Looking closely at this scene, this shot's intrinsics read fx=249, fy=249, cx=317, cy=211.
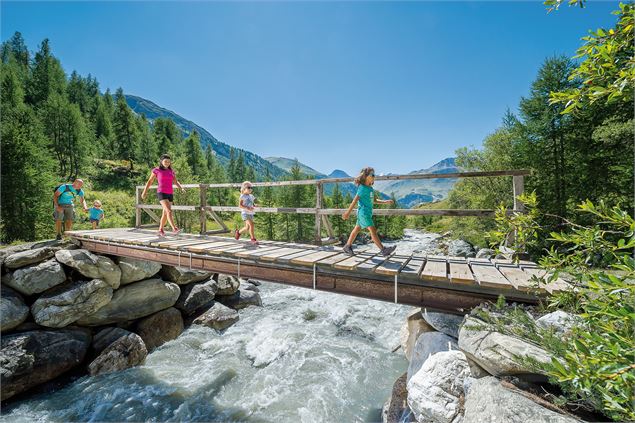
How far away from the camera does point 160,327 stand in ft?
28.9

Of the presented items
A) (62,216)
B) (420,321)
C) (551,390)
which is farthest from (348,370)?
(62,216)

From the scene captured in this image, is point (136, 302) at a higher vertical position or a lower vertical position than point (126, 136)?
lower

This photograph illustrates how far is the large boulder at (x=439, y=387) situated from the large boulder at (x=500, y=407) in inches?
18.6

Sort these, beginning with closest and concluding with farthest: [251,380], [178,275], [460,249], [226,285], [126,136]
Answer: [251,380], [178,275], [226,285], [460,249], [126,136]

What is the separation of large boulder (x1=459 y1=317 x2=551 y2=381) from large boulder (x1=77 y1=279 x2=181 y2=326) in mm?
9946

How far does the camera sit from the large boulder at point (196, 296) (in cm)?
995

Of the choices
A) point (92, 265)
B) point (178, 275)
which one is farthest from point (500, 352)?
point (178, 275)

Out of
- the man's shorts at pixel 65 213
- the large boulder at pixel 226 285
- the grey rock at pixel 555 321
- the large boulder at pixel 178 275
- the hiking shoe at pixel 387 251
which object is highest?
the man's shorts at pixel 65 213

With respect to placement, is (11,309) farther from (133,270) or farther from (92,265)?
(133,270)

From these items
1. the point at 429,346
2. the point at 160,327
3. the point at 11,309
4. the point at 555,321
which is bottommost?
the point at 160,327

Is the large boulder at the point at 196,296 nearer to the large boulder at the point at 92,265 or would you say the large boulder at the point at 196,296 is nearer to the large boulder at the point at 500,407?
the large boulder at the point at 92,265

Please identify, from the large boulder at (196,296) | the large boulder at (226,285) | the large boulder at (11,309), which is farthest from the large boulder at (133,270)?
the large boulder at (226,285)

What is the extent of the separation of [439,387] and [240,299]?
1019cm

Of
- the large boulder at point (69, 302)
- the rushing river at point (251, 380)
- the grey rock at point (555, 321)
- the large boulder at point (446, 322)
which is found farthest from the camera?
the large boulder at point (69, 302)
